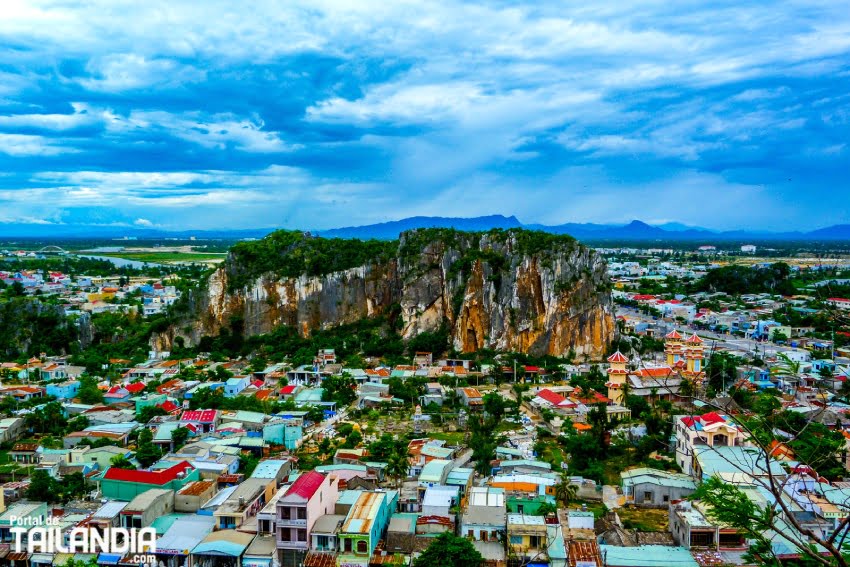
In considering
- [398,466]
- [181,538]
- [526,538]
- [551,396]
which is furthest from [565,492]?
[551,396]

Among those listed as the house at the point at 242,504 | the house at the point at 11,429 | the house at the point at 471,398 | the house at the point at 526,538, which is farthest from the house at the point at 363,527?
the house at the point at 11,429

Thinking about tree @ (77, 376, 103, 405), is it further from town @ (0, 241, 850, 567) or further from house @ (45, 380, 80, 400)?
house @ (45, 380, 80, 400)

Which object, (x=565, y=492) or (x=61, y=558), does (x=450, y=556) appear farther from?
(x=61, y=558)

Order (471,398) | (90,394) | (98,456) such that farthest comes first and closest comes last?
(90,394) < (471,398) < (98,456)

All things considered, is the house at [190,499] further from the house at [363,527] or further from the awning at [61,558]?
the house at [363,527]

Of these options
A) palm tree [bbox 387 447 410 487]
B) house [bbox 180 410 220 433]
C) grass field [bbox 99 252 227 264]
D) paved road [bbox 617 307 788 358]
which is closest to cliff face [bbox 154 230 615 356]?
paved road [bbox 617 307 788 358]

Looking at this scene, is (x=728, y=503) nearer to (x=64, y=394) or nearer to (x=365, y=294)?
(x=64, y=394)
